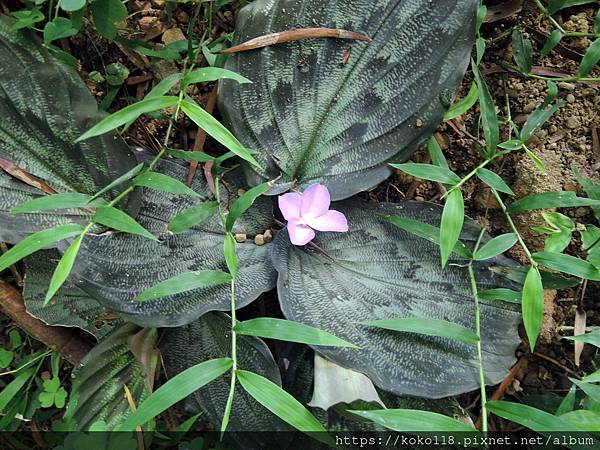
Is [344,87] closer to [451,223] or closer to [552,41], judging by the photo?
[451,223]

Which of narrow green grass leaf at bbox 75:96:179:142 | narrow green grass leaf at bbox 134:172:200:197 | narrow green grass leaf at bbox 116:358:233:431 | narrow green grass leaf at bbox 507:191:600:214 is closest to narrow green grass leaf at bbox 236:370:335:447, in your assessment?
narrow green grass leaf at bbox 116:358:233:431

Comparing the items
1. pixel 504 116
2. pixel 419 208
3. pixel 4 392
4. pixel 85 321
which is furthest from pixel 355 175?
pixel 4 392

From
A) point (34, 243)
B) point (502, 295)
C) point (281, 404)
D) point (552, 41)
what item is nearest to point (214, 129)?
point (34, 243)

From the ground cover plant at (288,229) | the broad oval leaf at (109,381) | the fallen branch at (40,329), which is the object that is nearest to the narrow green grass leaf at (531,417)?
the ground cover plant at (288,229)

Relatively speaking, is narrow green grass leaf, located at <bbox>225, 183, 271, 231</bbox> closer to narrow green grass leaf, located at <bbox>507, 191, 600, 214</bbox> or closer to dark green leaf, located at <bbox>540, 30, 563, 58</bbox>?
narrow green grass leaf, located at <bbox>507, 191, 600, 214</bbox>

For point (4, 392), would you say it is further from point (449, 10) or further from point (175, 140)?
point (449, 10)

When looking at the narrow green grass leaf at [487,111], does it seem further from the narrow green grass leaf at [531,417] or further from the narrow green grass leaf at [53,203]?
the narrow green grass leaf at [53,203]
